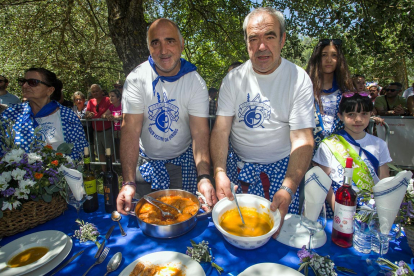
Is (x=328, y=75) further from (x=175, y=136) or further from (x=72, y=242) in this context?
(x=72, y=242)

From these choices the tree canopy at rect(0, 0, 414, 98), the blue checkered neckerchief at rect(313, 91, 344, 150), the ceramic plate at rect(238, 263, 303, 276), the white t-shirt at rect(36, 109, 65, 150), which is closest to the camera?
the ceramic plate at rect(238, 263, 303, 276)

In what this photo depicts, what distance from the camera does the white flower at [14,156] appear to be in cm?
163

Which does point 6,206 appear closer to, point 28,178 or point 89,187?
point 28,178

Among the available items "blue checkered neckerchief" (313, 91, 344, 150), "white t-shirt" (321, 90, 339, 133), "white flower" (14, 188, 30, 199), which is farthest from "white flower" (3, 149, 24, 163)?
"white t-shirt" (321, 90, 339, 133)

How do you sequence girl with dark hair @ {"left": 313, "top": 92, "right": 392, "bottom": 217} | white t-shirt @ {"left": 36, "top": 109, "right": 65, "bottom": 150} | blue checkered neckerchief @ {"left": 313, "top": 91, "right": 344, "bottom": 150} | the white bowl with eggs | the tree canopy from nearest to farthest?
the white bowl with eggs, girl with dark hair @ {"left": 313, "top": 92, "right": 392, "bottom": 217}, blue checkered neckerchief @ {"left": 313, "top": 91, "right": 344, "bottom": 150}, white t-shirt @ {"left": 36, "top": 109, "right": 65, "bottom": 150}, the tree canopy

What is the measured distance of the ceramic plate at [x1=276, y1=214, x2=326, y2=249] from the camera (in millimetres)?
1477

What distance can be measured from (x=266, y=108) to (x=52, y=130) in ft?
7.76

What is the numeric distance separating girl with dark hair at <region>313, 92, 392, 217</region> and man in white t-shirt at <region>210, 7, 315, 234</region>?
0.50m

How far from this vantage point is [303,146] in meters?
1.92

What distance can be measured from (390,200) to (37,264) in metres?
1.84

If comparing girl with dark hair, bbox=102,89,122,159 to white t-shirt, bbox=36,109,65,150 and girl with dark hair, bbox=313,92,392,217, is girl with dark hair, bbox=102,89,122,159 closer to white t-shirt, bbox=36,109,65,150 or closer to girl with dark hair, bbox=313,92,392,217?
white t-shirt, bbox=36,109,65,150

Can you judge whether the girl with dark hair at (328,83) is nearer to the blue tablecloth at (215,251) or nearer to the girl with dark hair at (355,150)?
the girl with dark hair at (355,150)

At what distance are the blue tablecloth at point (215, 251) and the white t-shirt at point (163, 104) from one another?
920 mm

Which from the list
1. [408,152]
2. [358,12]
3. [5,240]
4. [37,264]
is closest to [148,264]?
[37,264]
